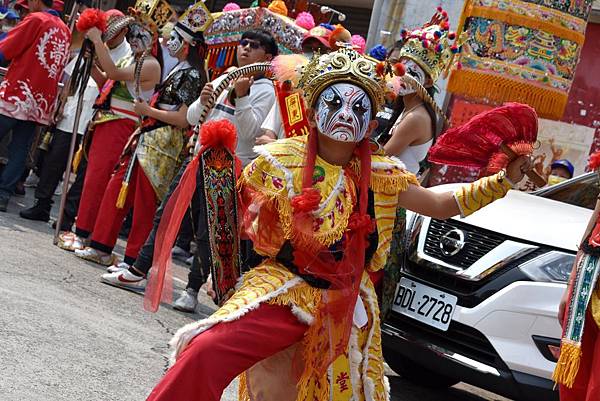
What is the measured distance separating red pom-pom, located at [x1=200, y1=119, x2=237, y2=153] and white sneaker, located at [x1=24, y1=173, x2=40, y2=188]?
8.13 meters

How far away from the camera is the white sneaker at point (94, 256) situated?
7766 millimetres

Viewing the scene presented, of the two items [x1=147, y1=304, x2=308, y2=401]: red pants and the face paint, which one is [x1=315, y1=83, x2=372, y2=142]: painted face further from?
the face paint

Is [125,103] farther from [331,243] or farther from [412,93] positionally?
[331,243]

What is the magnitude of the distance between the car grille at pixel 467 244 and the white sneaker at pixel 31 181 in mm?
7121

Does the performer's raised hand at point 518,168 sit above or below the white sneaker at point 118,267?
above

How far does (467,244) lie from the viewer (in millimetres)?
5664

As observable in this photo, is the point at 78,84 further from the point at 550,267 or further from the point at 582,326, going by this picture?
the point at 582,326

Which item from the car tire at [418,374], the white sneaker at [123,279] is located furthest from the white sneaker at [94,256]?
the car tire at [418,374]

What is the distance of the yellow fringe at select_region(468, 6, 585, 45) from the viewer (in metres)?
7.80

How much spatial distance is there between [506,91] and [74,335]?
3.92m

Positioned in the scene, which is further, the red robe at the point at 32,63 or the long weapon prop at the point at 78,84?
the red robe at the point at 32,63

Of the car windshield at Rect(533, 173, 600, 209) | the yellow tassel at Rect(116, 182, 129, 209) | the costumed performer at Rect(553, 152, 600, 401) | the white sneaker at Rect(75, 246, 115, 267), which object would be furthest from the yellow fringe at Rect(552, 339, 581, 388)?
the white sneaker at Rect(75, 246, 115, 267)

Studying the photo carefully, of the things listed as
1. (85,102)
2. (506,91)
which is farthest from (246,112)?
(85,102)

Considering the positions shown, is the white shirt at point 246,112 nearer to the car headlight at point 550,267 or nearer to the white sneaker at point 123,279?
the white sneaker at point 123,279
